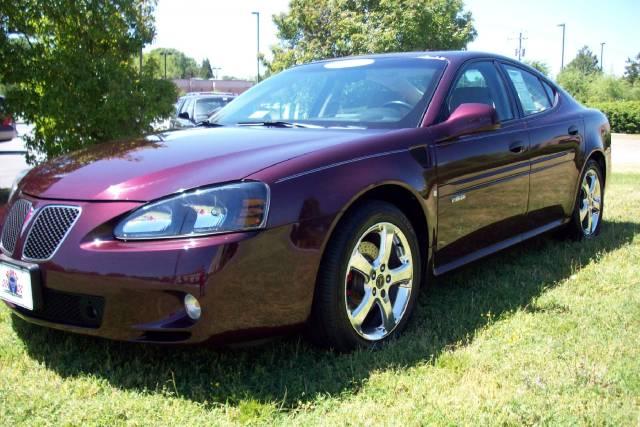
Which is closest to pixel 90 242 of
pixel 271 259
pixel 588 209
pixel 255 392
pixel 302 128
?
pixel 271 259

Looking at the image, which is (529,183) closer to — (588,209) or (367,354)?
(588,209)

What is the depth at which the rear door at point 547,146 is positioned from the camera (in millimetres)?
4219

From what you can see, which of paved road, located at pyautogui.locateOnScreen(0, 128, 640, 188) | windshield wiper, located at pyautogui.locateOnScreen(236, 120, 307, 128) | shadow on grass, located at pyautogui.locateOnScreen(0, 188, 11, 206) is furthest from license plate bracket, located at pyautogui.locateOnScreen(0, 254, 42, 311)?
paved road, located at pyautogui.locateOnScreen(0, 128, 640, 188)

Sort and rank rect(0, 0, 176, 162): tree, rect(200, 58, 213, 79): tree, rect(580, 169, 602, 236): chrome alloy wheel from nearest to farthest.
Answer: rect(580, 169, 602, 236): chrome alloy wheel → rect(0, 0, 176, 162): tree → rect(200, 58, 213, 79): tree

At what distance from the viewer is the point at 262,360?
2857 millimetres

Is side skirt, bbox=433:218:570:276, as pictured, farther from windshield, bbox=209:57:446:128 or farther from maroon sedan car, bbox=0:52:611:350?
windshield, bbox=209:57:446:128

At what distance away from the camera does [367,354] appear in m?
2.83

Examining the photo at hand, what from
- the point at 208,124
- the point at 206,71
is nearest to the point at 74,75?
the point at 208,124

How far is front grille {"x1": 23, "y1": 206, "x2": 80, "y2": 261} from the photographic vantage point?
2566 millimetres

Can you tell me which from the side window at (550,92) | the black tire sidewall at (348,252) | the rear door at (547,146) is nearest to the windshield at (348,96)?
the black tire sidewall at (348,252)

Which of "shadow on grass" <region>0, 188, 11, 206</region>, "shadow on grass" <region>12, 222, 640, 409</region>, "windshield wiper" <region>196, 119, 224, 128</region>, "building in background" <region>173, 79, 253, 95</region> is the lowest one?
"shadow on grass" <region>0, 188, 11, 206</region>

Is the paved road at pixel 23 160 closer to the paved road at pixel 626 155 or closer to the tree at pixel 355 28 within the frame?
the paved road at pixel 626 155

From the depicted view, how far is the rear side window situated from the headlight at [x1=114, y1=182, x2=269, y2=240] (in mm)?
1531

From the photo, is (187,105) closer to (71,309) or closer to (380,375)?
(71,309)
